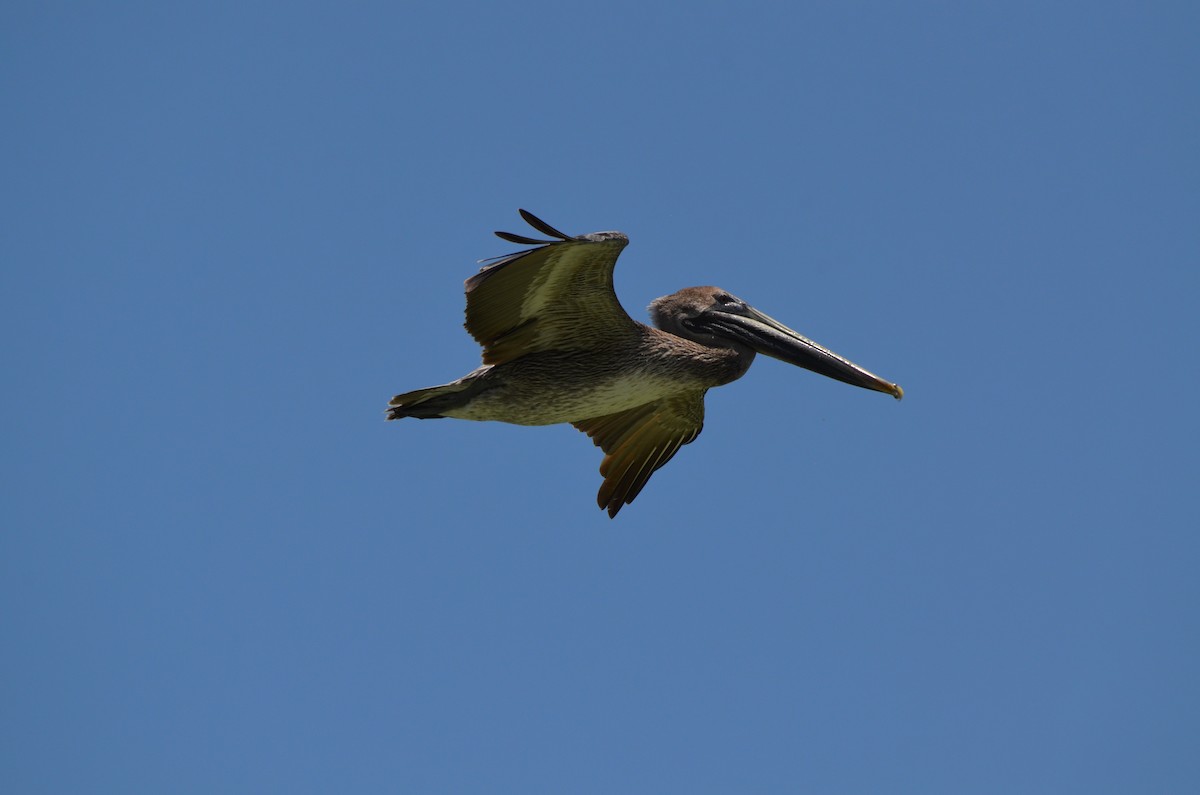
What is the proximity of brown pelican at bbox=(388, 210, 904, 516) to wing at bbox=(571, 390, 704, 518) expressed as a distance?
0.11ft

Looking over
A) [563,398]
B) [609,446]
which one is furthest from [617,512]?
[563,398]

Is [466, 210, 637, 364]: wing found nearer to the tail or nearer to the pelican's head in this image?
the tail

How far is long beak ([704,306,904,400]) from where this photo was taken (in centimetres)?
1095

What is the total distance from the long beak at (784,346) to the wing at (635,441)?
83cm

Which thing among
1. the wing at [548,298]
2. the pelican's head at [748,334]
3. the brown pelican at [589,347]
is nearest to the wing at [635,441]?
the brown pelican at [589,347]

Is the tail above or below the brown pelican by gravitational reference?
below

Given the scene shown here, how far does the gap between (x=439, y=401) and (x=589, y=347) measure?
1.11 m

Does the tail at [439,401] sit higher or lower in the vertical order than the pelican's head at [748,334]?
lower

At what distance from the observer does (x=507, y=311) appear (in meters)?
10.1

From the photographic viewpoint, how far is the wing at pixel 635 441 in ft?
38.2

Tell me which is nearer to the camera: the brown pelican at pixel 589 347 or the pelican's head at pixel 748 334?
the brown pelican at pixel 589 347

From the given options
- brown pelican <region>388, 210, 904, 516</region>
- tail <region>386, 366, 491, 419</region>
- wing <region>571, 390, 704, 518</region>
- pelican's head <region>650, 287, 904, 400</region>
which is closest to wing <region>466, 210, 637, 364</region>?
brown pelican <region>388, 210, 904, 516</region>

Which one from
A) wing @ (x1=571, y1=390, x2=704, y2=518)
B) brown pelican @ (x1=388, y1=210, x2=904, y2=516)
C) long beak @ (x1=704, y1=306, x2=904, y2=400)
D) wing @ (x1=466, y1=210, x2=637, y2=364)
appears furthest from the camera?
wing @ (x1=571, y1=390, x2=704, y2=518)

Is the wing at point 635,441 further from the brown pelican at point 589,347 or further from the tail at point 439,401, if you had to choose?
the tail at point 439,401
